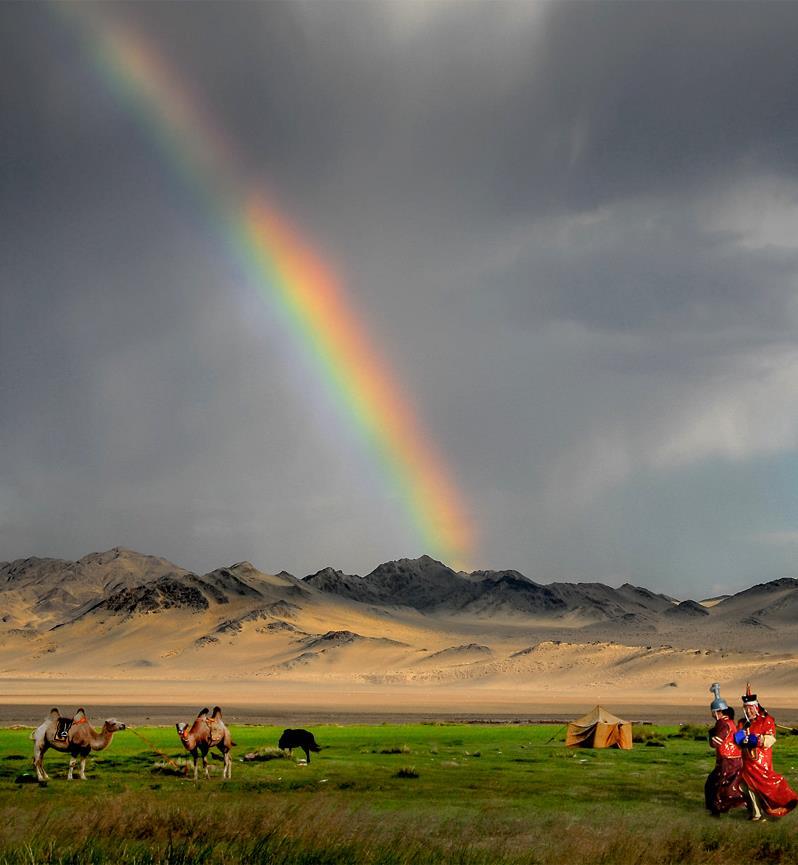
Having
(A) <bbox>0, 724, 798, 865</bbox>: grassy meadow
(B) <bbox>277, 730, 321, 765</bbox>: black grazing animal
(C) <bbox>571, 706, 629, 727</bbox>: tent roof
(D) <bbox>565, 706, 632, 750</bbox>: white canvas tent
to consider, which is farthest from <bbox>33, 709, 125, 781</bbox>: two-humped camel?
(C) <bbox>571, 706, 629, 727</bbox>: tent roof

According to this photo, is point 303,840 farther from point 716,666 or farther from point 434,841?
point 716,666

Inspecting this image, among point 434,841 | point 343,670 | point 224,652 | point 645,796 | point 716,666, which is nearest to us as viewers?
point 434,841

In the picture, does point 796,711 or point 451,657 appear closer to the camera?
point 796,711

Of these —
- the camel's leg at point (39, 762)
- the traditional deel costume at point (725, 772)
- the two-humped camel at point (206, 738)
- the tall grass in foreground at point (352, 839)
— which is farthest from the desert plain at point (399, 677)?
the tall grass in foreground at point (352, 839)

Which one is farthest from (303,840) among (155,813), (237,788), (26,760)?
(26,760)

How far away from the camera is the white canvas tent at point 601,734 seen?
107ft

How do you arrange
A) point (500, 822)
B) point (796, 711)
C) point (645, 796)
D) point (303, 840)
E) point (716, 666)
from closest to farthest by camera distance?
1. point (303, 840)
2. point (500, 822)
3. point (645, 796)
4. point (796, 711)
5. point (716, 666)

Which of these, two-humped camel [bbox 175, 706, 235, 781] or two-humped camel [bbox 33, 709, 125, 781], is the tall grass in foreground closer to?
two-humped camel [bbox 33, 709, 125, 781]

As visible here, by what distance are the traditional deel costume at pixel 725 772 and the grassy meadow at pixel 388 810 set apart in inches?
13.8

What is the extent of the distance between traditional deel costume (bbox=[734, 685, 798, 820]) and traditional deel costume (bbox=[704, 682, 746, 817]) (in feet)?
0.84

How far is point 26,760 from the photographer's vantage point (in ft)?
87.1

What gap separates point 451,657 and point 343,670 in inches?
745

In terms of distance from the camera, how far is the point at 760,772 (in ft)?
57.0

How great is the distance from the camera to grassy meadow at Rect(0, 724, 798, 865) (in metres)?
12.9
